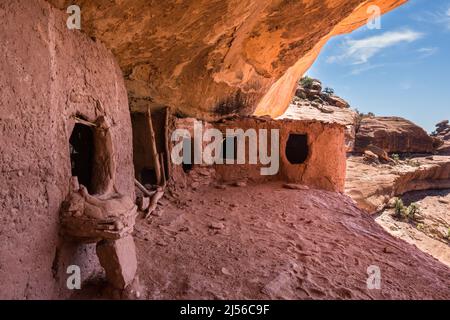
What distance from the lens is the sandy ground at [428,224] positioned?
11.3 meters

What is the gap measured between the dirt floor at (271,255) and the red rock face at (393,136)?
13730 mm

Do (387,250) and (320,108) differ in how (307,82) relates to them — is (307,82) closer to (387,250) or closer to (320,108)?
(320,108)

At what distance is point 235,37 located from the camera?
502cm

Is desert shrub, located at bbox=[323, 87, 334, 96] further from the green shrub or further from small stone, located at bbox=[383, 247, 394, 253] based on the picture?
small stone, located at bbox=[383, 247, 394, 253]

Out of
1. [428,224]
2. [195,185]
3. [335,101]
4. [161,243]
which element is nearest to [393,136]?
[335,101]

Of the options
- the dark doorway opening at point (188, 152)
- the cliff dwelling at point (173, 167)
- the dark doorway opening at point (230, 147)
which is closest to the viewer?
the cliff dwelling at point (173, 167)

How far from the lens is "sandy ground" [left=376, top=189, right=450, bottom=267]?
37.0 feet

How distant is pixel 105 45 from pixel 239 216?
3.33 metres

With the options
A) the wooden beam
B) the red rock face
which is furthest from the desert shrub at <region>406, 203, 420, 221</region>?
the wooden beam

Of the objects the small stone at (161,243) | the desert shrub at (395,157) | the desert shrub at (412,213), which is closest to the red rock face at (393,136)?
the desert shrub at (395,157)

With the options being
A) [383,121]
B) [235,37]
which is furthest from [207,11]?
[383,121]

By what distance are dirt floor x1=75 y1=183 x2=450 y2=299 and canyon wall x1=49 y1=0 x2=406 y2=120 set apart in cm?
234

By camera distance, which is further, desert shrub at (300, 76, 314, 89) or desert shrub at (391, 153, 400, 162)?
desert shrub at (300, 76, 314, 89)

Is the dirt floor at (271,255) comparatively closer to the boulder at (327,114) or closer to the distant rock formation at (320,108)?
the distant rock formation at (320,108)
